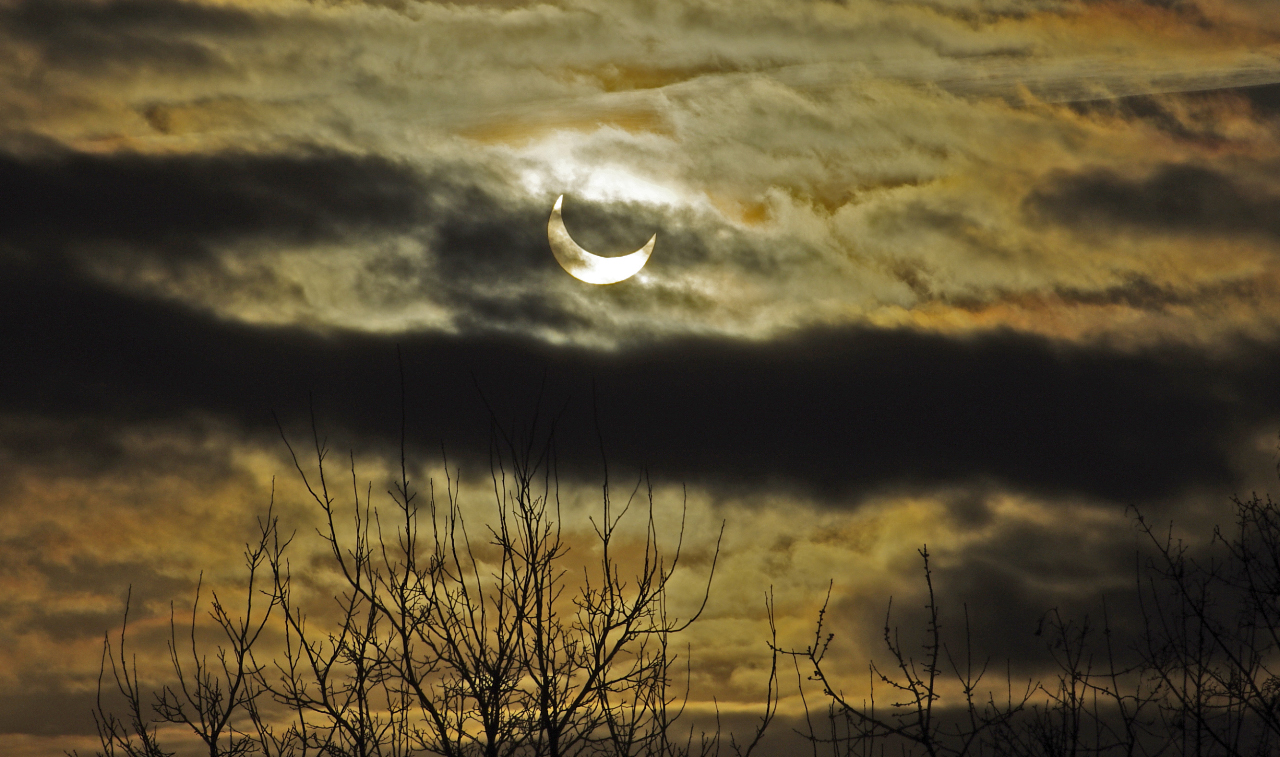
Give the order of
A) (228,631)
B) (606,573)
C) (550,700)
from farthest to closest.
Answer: (228,631) < (606,573) < (550,700)

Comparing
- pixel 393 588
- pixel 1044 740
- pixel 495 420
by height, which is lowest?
pixel 1044 740

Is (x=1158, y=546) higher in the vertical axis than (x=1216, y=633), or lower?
higher

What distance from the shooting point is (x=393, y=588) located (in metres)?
9.47

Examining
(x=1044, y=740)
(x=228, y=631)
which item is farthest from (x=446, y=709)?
(x=1044, y=740)

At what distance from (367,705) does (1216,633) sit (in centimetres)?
847

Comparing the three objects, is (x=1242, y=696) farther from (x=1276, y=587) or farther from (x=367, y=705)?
(x=367, y=705)

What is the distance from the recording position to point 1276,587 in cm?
1095

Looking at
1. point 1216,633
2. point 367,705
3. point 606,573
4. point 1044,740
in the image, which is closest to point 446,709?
point 367,705

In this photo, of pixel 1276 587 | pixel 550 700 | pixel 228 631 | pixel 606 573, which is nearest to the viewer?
pixel 550 700

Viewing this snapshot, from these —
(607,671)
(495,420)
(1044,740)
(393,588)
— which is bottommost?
(1044,740)

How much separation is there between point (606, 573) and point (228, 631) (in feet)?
16.3

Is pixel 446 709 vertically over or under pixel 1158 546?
under

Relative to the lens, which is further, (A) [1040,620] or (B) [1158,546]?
(B) [1158,546]

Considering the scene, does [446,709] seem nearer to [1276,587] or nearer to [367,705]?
Answer: [367,705]
